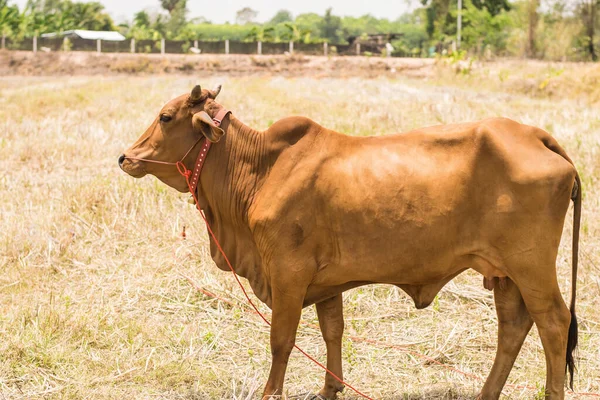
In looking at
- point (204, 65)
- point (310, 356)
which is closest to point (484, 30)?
point (204, 65)

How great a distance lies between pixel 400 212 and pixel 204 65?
123 feet

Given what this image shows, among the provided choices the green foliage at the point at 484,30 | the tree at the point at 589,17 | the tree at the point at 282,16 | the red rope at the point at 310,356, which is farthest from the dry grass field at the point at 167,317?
the tree at the point at 282,16

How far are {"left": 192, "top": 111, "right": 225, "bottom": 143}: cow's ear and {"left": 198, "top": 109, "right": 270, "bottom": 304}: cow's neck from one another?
0.21 m

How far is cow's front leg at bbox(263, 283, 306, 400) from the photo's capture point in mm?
4094

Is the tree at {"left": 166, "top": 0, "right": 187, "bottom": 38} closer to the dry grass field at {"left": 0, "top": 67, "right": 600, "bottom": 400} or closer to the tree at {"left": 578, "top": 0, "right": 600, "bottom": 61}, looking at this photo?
the tree at {"left": 578, "top": 0, "right": 600, "bottom": 61}

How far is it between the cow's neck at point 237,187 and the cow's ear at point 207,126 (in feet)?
0.70

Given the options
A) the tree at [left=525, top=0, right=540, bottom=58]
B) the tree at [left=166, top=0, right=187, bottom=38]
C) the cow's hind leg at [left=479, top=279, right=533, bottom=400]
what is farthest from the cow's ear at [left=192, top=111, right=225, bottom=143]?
the tree at [left=166, top=0, right=187, bottom=38]

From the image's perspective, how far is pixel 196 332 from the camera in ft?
18.5

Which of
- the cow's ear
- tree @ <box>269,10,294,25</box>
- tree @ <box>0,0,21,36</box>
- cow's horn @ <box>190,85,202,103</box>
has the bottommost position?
the cow's ear

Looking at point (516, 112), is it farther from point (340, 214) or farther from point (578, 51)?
point (578, 51)

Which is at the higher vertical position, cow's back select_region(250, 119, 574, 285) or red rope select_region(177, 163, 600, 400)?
cow's back select_region(250, 119, 574, 285)

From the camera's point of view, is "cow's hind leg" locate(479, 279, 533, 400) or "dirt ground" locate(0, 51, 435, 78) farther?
"dirt ground" locate(0, 51, 435, 78)

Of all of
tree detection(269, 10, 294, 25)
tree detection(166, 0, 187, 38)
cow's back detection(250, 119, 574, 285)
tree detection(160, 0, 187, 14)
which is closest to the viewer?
cow's back detection(250, 119, 574, 285)

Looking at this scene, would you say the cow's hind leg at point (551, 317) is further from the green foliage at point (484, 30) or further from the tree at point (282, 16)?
the tree at point (282, 16)
